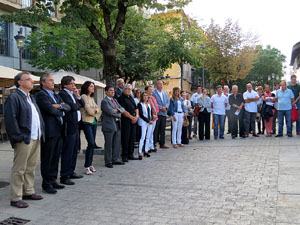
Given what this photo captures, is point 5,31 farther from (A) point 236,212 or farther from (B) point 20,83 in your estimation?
(A) point 236,212

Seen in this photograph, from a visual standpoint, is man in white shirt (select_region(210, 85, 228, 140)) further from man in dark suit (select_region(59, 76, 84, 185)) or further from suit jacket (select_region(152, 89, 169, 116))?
man in dark suit (select_region(59, 76, 84, 185))

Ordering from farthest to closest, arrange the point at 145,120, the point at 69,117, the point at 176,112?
the point at 176,112 → the point at 145,120 → the point at 69,117

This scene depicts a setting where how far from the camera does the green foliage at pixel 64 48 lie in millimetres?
19469

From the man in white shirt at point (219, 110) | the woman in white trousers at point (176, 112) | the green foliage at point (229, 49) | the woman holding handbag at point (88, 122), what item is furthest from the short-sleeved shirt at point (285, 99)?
the green foliage at point (229, 49)

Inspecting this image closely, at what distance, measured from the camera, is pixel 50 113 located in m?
5.48

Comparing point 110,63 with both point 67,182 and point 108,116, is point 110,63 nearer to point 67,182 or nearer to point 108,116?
point 108,116

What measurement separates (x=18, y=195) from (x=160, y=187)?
2308 millimetres

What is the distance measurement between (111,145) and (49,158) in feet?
7.53

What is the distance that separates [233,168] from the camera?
7043mm

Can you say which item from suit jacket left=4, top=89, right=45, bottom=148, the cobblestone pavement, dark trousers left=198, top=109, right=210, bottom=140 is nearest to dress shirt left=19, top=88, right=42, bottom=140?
suit jacket left=4, top=89, right=45, bottom=148

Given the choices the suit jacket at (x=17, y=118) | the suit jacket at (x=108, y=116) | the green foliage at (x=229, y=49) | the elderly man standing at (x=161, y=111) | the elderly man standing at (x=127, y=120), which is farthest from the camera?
the green foliage at (x=229, y=49)

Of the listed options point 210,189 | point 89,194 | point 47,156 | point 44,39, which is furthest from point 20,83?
point 44,39

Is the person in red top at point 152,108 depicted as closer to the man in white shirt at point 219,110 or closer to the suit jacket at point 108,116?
the suit jacket at point 108,116

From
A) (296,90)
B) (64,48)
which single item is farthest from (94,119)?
(64,48)
